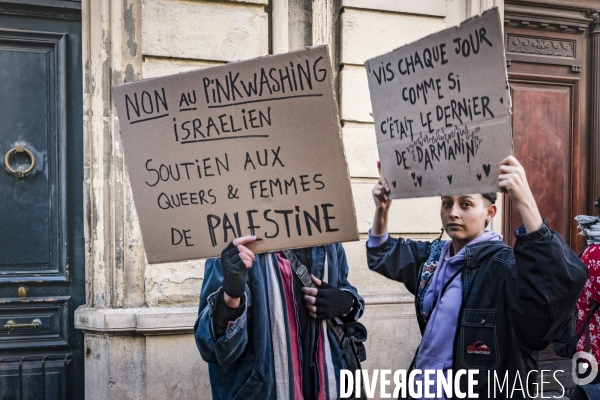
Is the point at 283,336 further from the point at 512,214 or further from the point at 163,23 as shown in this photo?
the point at 512,214

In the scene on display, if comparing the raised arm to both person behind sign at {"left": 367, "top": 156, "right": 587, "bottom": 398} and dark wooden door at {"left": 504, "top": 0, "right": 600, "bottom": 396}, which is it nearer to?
person behind sign at {"left": 367, "top": 156, "right": 587, "bottom": 398}

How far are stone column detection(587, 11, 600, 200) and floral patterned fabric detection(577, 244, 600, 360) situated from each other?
2.40 meters

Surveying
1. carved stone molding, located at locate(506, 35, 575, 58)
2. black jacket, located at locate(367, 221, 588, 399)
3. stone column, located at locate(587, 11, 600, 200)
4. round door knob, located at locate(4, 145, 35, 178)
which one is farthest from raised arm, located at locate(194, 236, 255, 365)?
stone column, located at locate(587, 11, 600, 200)

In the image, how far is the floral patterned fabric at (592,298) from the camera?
10.9 ft

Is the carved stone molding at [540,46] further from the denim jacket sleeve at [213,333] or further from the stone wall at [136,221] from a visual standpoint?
the denim jacket sleeve at [213,333]

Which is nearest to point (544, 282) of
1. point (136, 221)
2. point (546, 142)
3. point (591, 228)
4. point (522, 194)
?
point (522, 194)

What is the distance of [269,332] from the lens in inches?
89.7

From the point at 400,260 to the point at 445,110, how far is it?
739 mm

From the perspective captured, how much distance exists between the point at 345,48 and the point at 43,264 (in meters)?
2.85

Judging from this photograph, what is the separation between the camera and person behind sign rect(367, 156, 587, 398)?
6.07 feet

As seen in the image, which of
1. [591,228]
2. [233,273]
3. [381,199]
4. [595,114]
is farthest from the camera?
[595,114]

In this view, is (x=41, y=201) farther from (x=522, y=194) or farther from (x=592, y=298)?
(x=592, y=298)

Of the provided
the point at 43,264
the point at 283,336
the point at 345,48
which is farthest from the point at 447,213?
the point at 43,264

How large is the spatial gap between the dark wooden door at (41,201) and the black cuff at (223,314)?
247 centimetres
